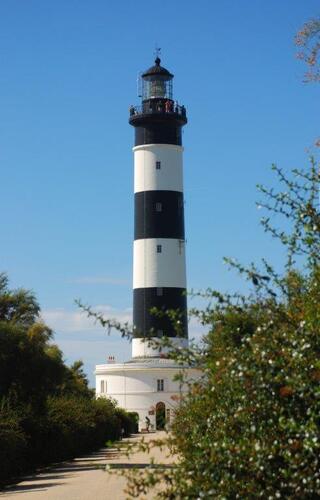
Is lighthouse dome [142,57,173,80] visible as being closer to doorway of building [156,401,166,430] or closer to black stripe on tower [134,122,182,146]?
black stripe on tower [134,122,182,146]

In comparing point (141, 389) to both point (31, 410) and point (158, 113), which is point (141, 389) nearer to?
point (158, 113)

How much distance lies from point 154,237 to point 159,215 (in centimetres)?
140

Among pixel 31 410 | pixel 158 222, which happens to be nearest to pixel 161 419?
pixel 31 410

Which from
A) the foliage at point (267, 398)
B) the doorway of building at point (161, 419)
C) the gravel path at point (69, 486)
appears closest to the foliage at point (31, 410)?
the gravel path at point (69, 486)

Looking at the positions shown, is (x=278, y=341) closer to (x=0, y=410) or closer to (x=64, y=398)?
(x=0, y=410)

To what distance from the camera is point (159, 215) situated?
60.0m

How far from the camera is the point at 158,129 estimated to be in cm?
6419

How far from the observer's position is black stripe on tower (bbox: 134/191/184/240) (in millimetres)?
60062

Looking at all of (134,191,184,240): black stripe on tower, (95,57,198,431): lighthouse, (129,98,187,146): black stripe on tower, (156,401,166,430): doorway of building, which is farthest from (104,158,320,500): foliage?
(129,98,187,146): black stripe on tower

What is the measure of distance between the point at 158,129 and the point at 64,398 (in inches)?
1214

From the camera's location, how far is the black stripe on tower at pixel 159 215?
60.1 metres

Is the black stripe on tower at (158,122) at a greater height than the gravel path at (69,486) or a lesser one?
greater

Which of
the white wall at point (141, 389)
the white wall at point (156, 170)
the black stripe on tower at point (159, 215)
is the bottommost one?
the white wall at point (141, 389)

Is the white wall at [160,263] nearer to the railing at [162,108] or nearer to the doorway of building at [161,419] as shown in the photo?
the railing at [162,108]
